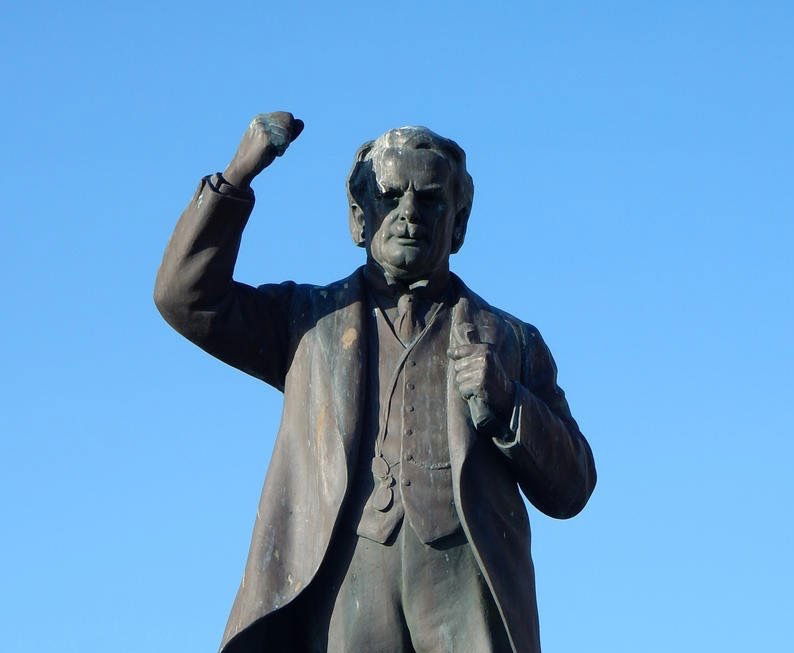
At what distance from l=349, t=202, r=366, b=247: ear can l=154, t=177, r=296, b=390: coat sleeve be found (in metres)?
0.59

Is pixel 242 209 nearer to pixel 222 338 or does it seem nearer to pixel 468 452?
pixel 222 338

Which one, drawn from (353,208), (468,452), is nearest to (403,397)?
(468,452)

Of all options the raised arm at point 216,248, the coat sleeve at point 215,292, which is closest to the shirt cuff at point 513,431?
the coat sleeve at point 215,292

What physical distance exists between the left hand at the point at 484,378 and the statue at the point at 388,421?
10mm

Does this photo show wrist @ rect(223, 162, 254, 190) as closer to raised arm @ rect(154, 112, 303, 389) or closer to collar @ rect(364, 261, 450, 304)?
raised arm @ rect(154, 112, 303, 389)

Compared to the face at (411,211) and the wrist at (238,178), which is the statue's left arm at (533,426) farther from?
the wrist at (238,178)

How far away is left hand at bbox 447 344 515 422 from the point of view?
8070 mm

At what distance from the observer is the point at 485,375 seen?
8078mm

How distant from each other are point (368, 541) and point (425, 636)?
50 centimetres

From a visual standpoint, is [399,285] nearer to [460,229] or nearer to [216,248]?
[460,229]

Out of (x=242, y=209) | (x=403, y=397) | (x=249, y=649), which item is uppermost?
(x=242, y=209)

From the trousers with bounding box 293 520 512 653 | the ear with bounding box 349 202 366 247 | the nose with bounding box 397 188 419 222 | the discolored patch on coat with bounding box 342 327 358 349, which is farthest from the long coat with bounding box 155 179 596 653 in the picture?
the nose with bounding box 397 188 419 222

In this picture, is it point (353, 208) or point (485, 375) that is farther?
point (353, 208)

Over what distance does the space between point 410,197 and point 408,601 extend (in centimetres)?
192
